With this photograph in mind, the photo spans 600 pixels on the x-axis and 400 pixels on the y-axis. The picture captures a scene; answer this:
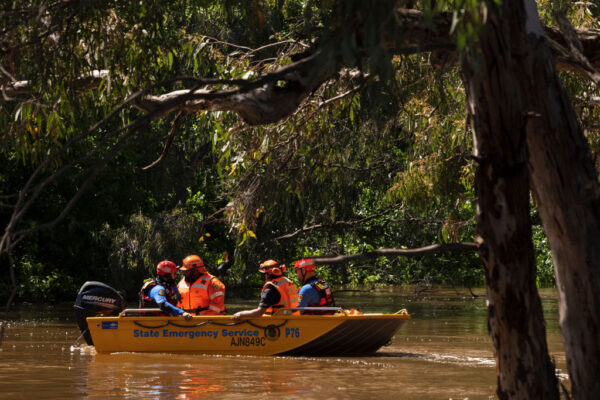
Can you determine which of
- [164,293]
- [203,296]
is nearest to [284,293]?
[203,296]

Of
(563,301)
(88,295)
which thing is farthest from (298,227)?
(563,301)

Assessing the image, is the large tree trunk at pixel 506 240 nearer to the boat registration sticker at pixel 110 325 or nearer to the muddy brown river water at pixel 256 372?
the muddy brown river water at pixel 256 372

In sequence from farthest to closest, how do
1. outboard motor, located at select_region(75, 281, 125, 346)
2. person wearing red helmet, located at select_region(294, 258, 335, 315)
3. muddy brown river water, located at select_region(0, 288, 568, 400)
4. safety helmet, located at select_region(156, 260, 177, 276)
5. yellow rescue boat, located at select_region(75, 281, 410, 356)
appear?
outboard motor, located at select_region(75, 281, 125, 346) < safety helmet, located at select_region(156, 260, 177, 276) < yellow rescue boat, located at select_region(75, 281, 410, 356) < person wearing red helmet, located at select_region(294, 258, 335, 315) < muddy brown river water, located at select_region(0, 288, 568, 400)

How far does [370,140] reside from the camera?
64.4 ft

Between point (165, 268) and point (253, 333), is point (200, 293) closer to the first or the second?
point (165, 268)

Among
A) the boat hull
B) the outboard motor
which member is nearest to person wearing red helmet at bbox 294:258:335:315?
the boat hull

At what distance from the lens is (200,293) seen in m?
14.7

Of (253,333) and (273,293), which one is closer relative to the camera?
(273,293)

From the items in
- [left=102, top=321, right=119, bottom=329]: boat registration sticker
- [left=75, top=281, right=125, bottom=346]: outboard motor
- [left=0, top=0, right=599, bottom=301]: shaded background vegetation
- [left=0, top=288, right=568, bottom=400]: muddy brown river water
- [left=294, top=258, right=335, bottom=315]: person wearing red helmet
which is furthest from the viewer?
[left=75, top=281, right=125, bottom=346]: outboard motor

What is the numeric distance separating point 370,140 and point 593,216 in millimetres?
13157

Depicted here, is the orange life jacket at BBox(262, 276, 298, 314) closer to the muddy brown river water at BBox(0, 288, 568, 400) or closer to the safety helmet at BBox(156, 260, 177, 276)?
the muddy brown river water at BBox(0, 288, 568, 400)

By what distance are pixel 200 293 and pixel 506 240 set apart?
883 centimetres

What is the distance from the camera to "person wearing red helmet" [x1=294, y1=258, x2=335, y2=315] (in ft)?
46.4

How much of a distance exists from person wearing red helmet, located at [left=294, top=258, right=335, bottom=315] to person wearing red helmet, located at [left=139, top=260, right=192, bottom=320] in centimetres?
164
